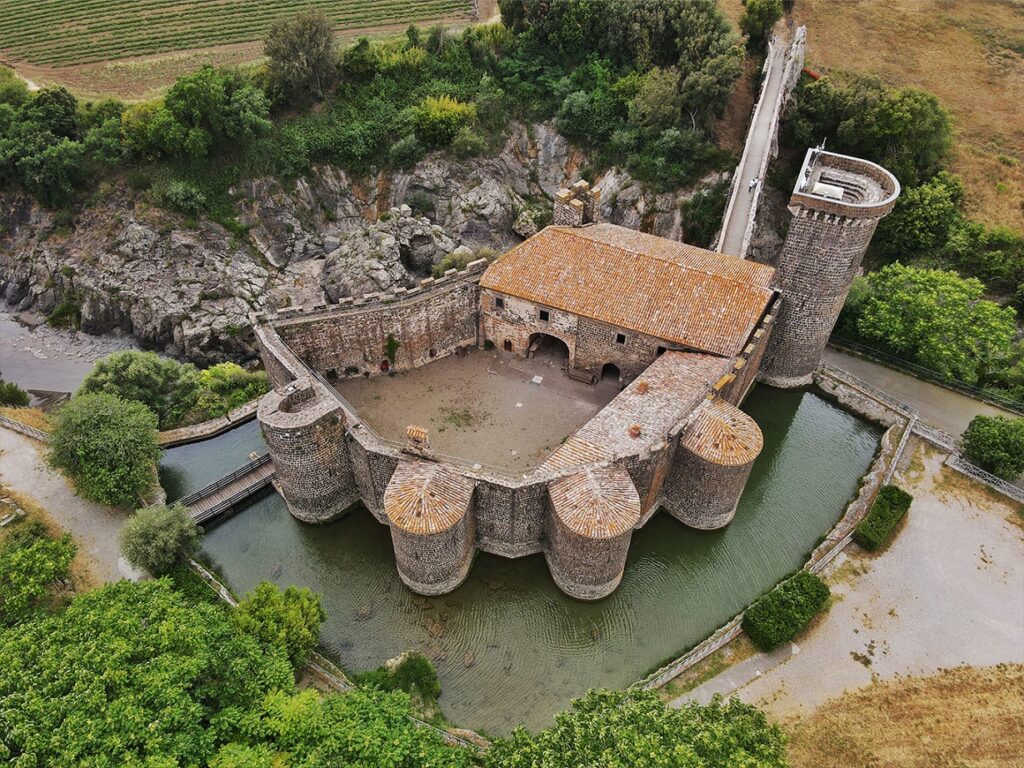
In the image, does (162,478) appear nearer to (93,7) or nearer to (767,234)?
(767,234)

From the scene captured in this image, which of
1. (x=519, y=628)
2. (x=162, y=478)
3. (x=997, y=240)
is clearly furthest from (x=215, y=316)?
(x=997, y=240)

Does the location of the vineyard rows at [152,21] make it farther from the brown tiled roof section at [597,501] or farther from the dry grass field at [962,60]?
the brown tiled roof section at [597,501]

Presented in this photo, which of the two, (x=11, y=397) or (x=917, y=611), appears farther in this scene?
(x=11, y=397)

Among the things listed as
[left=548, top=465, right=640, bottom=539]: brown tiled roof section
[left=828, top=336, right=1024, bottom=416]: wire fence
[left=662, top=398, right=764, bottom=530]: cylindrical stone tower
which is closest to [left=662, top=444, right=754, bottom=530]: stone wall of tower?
[left=662, top=398, right=764, bottom=530]: cylindrical stone tower

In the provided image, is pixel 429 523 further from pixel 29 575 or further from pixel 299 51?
pixel 299 51

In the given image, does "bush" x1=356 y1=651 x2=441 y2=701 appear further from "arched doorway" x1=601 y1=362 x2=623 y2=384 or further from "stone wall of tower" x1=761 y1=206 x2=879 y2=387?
"stone wall of tower" x1=761 y1=206 x2=879 y2=387

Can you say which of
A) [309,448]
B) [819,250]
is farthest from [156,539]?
[819,250]
